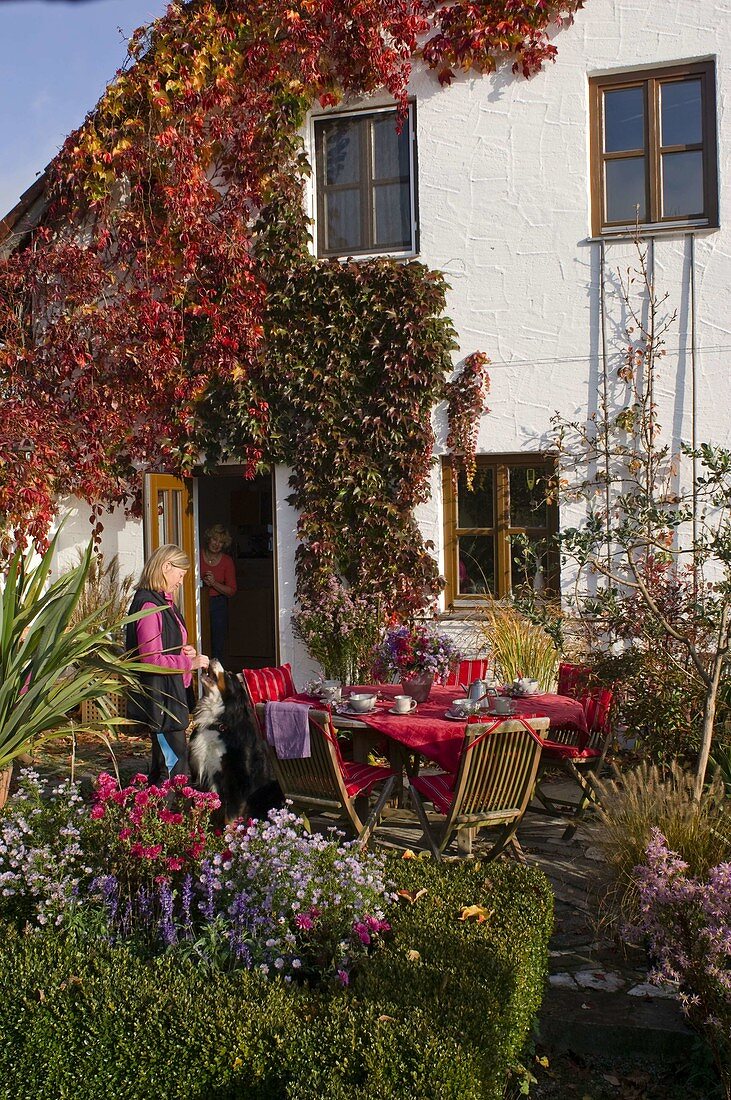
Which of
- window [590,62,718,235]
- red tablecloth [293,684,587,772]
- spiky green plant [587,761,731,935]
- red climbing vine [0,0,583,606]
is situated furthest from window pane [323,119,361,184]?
spiky green plant [587,761,731,935]

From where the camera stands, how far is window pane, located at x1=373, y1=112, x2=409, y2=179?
1023 centimetres

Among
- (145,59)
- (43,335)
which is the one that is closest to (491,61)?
(145,59)

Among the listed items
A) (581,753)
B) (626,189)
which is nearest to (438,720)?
(581,753)

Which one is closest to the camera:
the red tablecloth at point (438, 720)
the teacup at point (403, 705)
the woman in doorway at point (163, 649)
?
the red tablecloth at point (438, 720)

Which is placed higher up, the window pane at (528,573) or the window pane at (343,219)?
the window pane at (343,219)

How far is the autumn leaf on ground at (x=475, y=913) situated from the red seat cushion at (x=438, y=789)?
1660 mm

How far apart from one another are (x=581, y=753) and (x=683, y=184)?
5428 millimetres

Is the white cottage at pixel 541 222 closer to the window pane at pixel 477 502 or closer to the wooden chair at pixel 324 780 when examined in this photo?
the window pane at pixel 477 502

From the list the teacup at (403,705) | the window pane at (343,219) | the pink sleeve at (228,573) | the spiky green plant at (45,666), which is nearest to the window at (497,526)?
the pink sleeve at (228,573)

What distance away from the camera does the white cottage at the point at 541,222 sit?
30.1 feet

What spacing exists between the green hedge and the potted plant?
805mm

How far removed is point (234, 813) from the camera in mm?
5434

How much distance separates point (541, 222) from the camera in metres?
9.61

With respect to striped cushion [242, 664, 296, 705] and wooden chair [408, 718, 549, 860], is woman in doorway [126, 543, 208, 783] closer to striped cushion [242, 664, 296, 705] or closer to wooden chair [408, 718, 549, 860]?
striped cushion [242, 664, 296, 705]
